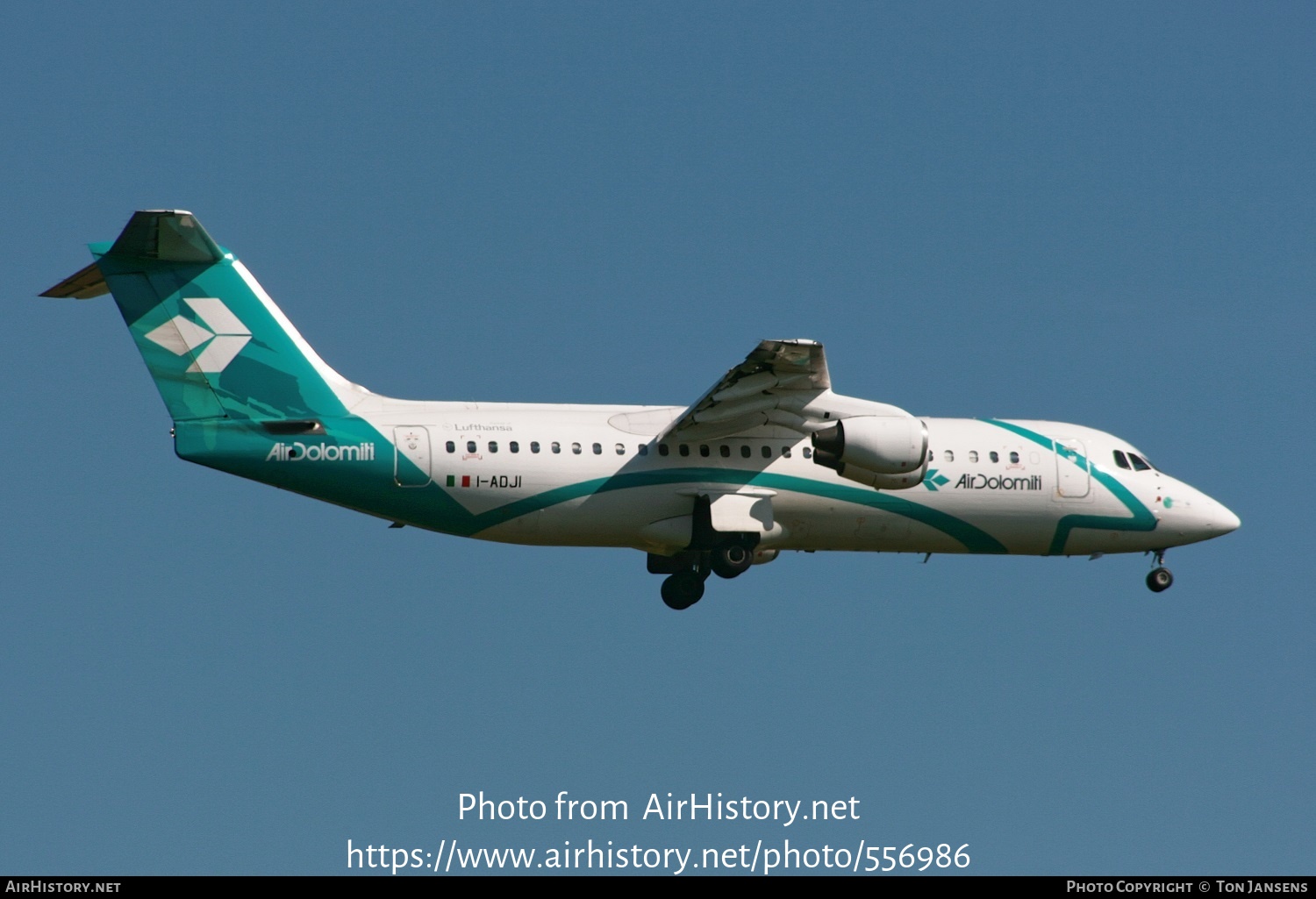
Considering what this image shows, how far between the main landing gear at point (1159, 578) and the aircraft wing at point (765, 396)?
706 centimetres

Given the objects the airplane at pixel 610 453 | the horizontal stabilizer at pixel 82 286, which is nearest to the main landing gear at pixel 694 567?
the airplane at pixel 610 453

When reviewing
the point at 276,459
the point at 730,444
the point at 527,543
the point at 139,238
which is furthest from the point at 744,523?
the point at 139,238

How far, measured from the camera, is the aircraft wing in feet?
83.9

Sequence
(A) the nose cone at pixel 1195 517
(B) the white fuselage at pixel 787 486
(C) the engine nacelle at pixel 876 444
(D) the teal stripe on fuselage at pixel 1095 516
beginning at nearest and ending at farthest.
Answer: (C) the engine nacelle at pixel 876 444 < (B) the white fuselage at pixel 787 486 < (D) the teal stripe on fuselage at pixel 1095 516 < (A) the nose cone at pixel 1195 517

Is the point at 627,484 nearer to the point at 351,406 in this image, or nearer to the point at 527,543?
the point at 527,543

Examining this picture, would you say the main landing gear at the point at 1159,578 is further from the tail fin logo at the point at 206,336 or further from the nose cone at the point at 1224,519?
the tail fin logo at the point at 206,336

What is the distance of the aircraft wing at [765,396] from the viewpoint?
25.6 m

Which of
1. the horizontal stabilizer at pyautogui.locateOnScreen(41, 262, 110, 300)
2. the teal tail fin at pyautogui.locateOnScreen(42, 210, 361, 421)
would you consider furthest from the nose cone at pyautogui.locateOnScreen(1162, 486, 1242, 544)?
the horizontal stabilizer at pyautogui.locateOnScreen(41, 262, 110, 300)

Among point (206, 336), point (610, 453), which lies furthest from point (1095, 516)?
point (206, 336)

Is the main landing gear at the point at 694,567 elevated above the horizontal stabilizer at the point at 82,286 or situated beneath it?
situated beneath

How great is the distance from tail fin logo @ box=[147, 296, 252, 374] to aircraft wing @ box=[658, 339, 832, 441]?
6235 mm

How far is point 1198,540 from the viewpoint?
3086 centimetres

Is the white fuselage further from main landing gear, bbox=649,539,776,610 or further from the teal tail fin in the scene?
the teal tail fin
